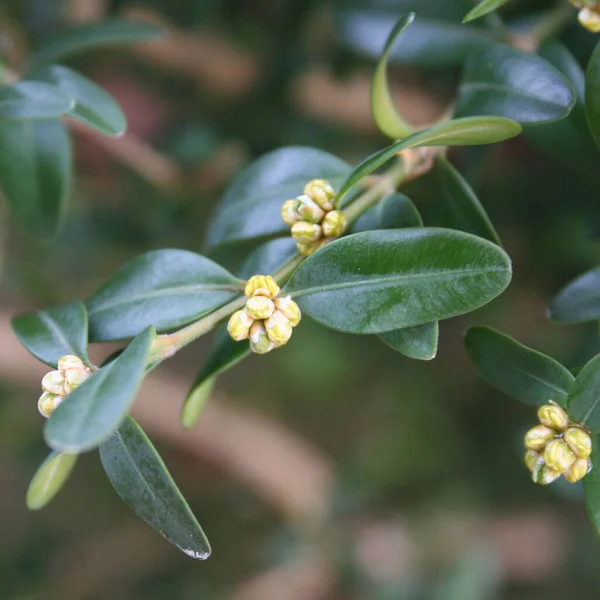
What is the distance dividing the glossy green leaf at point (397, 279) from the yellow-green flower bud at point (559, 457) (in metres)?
0.10

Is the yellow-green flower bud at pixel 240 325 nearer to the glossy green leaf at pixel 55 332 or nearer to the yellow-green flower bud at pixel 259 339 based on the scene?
the yellow-green flower bud at pixel 259 339

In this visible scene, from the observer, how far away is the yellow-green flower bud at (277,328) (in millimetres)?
413

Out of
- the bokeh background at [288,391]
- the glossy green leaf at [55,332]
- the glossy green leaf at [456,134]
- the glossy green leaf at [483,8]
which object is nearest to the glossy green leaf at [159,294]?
the glossy green leaf at [55,332]

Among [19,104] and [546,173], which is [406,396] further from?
[19,104]

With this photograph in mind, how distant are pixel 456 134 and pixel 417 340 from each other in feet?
0.42

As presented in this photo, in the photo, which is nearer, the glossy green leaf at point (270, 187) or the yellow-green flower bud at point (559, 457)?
the yellow-green flower bud at point (559, 457)

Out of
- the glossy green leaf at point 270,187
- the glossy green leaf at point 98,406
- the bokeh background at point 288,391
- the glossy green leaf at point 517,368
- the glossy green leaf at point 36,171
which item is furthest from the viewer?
the bokeh background at point 288,391

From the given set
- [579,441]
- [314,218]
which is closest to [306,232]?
[314,218]

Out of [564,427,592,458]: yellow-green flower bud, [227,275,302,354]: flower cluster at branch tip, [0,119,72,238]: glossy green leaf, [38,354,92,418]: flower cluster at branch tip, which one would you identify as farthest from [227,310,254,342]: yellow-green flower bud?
[0,119,72,238]: glossy green leaf

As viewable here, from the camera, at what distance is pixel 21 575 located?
5.08 feet

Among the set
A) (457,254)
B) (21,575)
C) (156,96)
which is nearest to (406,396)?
(156,96)

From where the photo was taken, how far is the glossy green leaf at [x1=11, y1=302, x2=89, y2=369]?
0.47 m

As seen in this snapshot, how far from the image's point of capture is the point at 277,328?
16.3 inches

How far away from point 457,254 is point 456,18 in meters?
0.36
